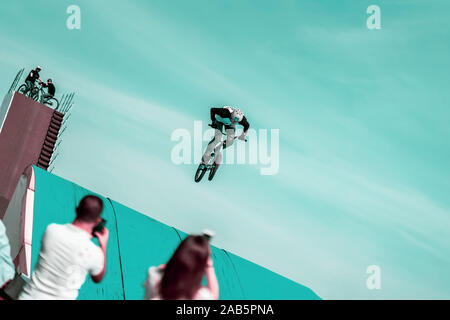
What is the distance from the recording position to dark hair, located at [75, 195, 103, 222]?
2.72 meters

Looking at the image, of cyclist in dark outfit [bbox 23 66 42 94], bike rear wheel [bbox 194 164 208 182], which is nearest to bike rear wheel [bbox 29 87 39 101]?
cyclist in dark outfit [bbox 23 66 42 94]

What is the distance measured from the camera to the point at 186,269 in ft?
7.83

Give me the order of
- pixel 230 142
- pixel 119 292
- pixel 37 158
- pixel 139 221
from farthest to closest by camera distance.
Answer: pixel 37 158, pixel 230 142, pixel 139 221, pixel 119 292

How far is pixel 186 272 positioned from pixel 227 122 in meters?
8.32

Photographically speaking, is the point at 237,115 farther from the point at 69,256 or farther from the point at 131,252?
the point at 69,256

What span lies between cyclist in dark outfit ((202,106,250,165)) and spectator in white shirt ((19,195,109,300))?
25.8 ft

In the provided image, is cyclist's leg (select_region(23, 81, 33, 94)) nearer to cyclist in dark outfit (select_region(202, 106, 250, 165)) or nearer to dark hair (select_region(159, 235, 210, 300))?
cyclist in dark outfit (select_region(202, 106, 250, 165))

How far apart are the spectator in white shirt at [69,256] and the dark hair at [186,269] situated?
1.88 feet

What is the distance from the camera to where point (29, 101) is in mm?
15148

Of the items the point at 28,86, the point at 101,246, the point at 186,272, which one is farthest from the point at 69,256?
the point at 28,86
